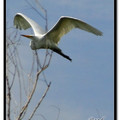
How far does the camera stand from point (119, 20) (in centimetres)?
137

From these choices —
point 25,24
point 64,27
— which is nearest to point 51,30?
point 64,27

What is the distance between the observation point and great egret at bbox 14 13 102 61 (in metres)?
1.61

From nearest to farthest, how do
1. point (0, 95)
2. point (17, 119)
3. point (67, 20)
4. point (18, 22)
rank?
point (17, 119), point (0, 95), point (67, 20), point (18, 22)

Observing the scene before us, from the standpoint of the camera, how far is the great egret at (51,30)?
161cm

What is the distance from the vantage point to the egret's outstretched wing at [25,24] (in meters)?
1.66

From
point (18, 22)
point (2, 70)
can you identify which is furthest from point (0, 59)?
point (18, 22)

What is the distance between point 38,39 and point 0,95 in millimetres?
413

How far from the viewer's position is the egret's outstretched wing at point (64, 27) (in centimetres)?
159

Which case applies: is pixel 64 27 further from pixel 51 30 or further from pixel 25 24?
pixel 25 24

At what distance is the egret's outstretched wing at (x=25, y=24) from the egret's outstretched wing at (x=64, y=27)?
6 centimetres

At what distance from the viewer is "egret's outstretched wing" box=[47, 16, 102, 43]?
1588mm

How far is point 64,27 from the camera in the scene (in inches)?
70.0

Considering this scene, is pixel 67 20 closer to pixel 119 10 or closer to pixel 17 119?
pixel 119 10

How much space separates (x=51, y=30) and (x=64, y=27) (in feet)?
0.34
